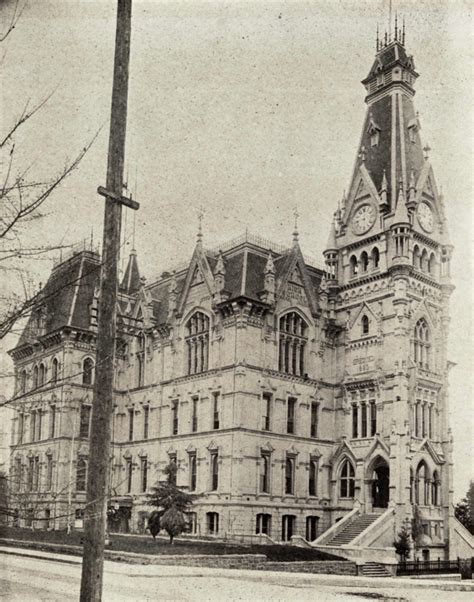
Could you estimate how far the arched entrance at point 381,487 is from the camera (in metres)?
41.5

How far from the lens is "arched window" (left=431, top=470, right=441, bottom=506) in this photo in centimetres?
4097

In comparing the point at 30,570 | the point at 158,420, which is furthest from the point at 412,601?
the point at 158,420

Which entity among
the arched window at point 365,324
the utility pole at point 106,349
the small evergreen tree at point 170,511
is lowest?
the small evergreen tree at point 170,511

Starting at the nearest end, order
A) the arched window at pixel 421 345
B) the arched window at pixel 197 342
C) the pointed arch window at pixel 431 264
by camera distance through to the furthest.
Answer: the arched window at pixel 421 345 < the arched window at pixel 197 342 < the pointed arch window at pixel 431 264

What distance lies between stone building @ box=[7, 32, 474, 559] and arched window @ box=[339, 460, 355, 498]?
0.08 m

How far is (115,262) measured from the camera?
1111 cm

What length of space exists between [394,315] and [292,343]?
5856mm

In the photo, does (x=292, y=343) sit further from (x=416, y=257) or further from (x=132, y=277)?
(x=132, y=277)

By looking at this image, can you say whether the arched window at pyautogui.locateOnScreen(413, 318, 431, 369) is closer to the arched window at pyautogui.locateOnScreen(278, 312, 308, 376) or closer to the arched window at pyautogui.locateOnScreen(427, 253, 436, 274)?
the arched window at pyautogui.locateOnScreen(427, 253, 436, 274)

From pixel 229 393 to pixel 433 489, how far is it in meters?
12.3

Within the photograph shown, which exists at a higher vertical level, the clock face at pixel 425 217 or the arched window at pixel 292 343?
the clock face at pixel 425 217

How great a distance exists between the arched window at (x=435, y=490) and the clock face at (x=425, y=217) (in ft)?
45.1

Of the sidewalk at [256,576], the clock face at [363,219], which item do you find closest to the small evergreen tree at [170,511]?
the sidewalk at [256,576]

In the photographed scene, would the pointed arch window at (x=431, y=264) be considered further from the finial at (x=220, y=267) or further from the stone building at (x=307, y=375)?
the finial at (x=220, y=267)
